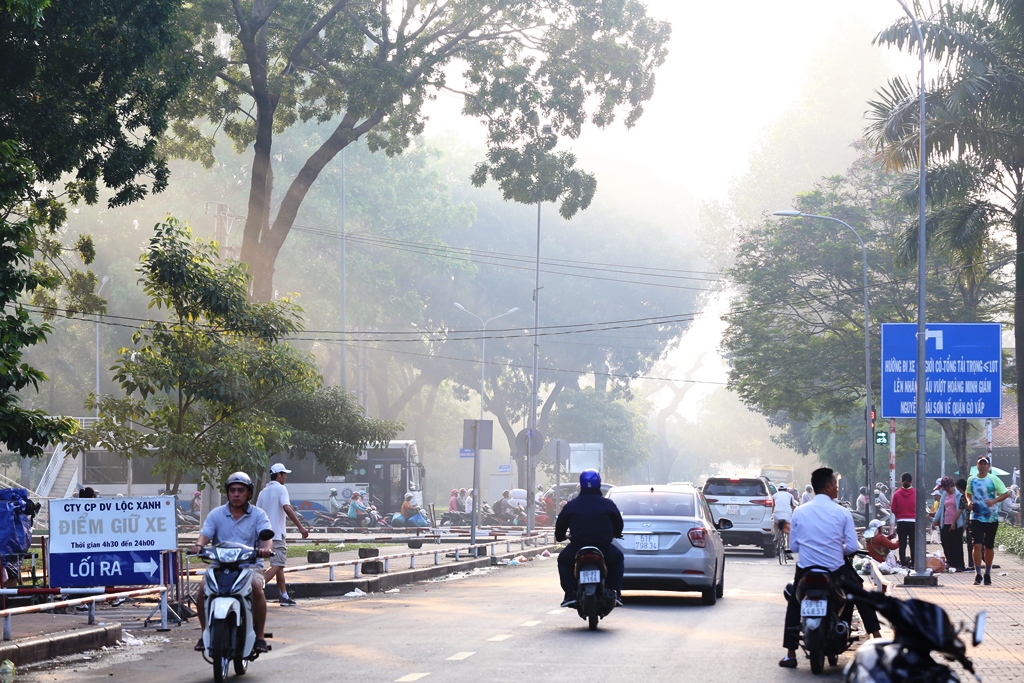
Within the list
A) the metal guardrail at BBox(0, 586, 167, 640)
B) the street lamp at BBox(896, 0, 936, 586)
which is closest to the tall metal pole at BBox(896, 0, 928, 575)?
the street lamp at BBox(896, 0, 936, 586)

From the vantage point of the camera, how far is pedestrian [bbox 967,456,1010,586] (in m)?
20.5

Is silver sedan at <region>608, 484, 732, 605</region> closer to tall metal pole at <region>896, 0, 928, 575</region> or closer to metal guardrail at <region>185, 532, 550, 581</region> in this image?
metal guardrail at <region>185, 532, 550, 581</region>

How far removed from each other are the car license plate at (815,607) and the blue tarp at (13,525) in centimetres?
997

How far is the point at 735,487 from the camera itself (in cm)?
3066

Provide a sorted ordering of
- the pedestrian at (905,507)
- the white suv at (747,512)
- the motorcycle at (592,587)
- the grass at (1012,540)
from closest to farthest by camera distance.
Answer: the motorcycle at (592,587), the pedestrian at (905,507), the grass at (1012,540), the white suv at (747,512)

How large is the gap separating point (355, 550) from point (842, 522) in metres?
21.7

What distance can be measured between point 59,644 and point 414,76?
19723mm

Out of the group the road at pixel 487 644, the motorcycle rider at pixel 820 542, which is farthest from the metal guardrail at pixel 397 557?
the motorcycle rider at pixel 820 542

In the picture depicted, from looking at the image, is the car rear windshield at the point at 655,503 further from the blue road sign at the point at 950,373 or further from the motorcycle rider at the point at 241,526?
the motorcycle rider at the point at 241,526

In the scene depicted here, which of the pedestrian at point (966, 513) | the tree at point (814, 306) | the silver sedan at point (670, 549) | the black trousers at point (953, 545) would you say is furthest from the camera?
the tree at point (814, 306)

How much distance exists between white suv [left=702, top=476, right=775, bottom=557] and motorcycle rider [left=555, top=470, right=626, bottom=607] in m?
16.4

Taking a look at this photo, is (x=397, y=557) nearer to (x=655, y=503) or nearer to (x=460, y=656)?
(x=655, y=503)

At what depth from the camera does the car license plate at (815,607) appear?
34.3ft

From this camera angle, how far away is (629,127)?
32875 millimetres
